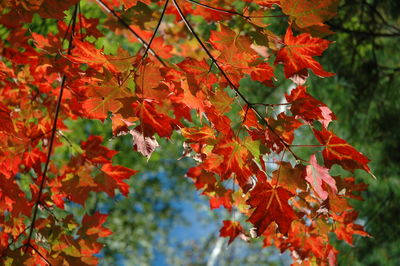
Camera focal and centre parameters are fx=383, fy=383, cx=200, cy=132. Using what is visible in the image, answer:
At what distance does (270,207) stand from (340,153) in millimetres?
235

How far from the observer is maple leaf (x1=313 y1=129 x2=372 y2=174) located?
3.24 ft

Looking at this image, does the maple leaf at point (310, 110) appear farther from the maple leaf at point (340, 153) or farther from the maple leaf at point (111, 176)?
the maple leaf at point (111, 176)

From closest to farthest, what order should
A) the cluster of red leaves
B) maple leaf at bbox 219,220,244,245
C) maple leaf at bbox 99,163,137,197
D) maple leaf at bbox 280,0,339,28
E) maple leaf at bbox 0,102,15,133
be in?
maple leaf at bbox 280,0,339,28 → the cluster of red leaves → maple leaf at bbox 0,102,15,133 → maple leaf at bbox 99,163,137,197 → maple leaf at bbox 219,220,244,245

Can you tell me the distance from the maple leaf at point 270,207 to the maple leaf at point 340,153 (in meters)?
0.15

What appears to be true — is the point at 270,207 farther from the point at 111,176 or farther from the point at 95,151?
the point at 95,151

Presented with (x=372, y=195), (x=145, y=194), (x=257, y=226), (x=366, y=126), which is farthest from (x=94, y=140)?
(x=145, y=194)

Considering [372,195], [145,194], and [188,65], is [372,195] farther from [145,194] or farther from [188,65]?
[145,194]

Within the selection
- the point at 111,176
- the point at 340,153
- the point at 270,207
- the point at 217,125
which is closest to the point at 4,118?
the point at 111,176

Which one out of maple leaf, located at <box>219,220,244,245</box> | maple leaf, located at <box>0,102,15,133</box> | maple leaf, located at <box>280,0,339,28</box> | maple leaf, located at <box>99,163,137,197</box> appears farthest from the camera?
maple leaf, located at <box>219,220,244,245</box>

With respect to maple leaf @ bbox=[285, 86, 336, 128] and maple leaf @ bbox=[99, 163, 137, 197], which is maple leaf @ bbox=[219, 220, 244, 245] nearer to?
maple leaf @ bbox=[99, 163, 137, 197]

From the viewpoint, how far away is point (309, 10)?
93 centimetres

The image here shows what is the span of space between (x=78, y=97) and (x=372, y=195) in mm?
2733

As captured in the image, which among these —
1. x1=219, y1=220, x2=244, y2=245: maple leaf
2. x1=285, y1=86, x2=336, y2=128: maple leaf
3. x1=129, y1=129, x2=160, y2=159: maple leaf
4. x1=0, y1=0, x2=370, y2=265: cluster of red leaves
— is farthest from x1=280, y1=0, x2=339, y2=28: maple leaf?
x1=219, y1=220, x2=244, y2=245: maple leaf

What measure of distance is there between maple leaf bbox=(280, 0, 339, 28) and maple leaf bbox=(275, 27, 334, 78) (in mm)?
91
